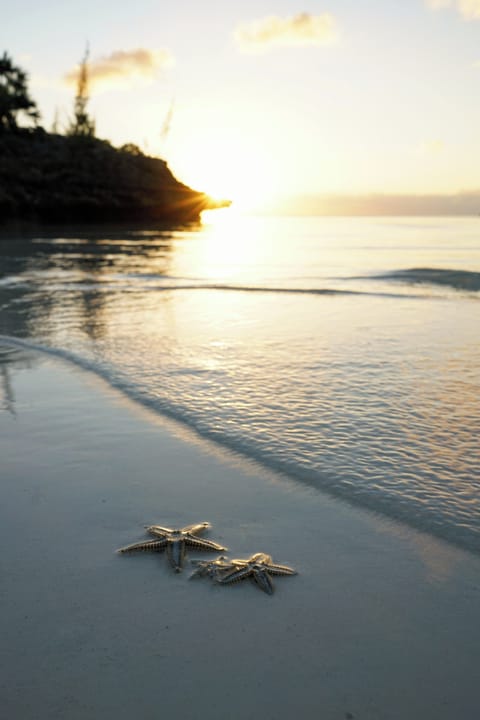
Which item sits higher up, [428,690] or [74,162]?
[74,162]

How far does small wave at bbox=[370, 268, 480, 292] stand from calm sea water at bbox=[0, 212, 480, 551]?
45 centimetres

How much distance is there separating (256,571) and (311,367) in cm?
484

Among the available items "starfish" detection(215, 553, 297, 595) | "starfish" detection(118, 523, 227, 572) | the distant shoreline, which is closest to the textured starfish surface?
"starfish" detection(215, 553, 297, 595)

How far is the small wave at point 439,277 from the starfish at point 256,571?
16.4 meters

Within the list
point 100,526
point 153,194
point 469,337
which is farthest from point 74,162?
point 100,526

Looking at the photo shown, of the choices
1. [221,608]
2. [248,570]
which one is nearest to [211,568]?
[248,570]

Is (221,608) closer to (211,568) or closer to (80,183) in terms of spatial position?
(211,568)

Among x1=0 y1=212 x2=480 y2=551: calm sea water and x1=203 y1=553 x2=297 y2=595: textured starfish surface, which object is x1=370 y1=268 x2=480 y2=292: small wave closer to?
x1=0 y1=212 x2=480 y2=551: calm sea water

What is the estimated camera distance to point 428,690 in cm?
253

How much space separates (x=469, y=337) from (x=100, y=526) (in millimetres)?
7893

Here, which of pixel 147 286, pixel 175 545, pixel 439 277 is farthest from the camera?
pixel 439 277

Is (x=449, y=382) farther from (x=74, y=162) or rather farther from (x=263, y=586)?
(x=74, y=162)

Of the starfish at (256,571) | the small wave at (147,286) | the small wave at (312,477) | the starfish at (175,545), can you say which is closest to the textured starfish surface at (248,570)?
the starfish at (256,571)

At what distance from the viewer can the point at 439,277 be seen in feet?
71.3
